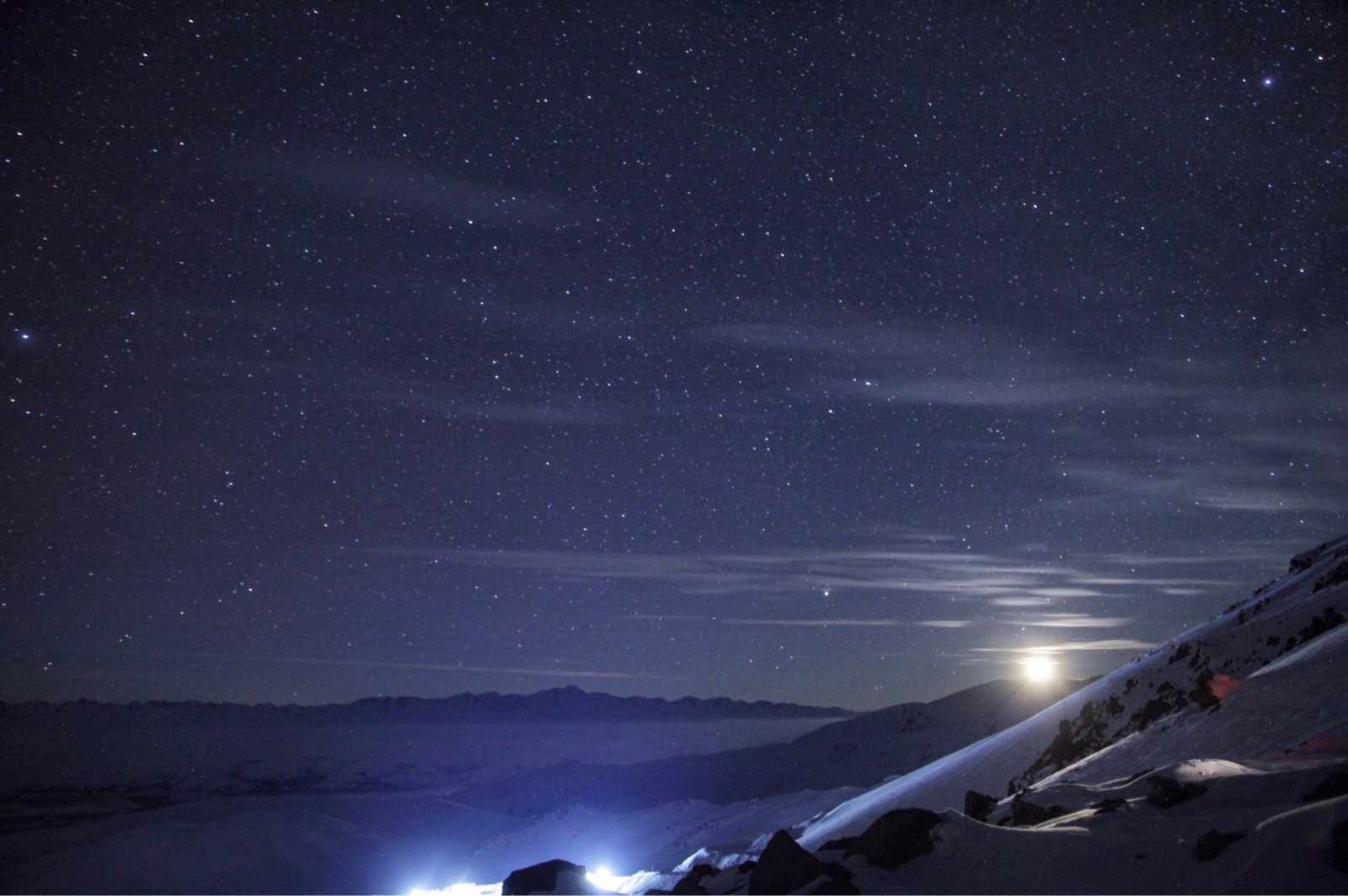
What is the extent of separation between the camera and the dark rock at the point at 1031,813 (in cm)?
1018

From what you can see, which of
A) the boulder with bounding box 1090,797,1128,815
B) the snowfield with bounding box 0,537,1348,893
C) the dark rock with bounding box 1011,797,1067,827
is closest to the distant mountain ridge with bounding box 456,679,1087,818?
the snowfield with bounding box 0,537,1348,893

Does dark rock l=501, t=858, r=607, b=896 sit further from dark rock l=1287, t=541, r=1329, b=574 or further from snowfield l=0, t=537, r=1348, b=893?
dark rock l=1287, t=541, r=1329, b=574

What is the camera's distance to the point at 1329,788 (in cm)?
817

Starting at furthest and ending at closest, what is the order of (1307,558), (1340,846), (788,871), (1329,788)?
(1307,558), (788,871), (1329,788), (1340,846)

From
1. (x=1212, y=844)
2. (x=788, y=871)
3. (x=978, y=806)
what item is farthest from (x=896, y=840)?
(x=978, y=806)

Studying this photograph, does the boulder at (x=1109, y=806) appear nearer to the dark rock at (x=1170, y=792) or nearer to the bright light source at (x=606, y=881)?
the dark rock at (x=1170, y=792)

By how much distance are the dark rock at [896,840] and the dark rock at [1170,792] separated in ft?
8.26

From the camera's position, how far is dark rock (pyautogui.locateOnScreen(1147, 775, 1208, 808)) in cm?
895

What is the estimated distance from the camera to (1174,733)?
53.9ft

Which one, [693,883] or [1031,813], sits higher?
[1031,813]

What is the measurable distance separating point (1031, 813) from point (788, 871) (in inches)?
148

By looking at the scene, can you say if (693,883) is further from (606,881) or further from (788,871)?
(606,881)

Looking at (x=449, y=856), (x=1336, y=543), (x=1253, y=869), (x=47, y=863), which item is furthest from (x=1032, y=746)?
(x=47, y=863)

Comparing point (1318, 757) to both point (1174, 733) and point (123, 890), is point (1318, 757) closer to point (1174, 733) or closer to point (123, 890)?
point (1174, 733)
